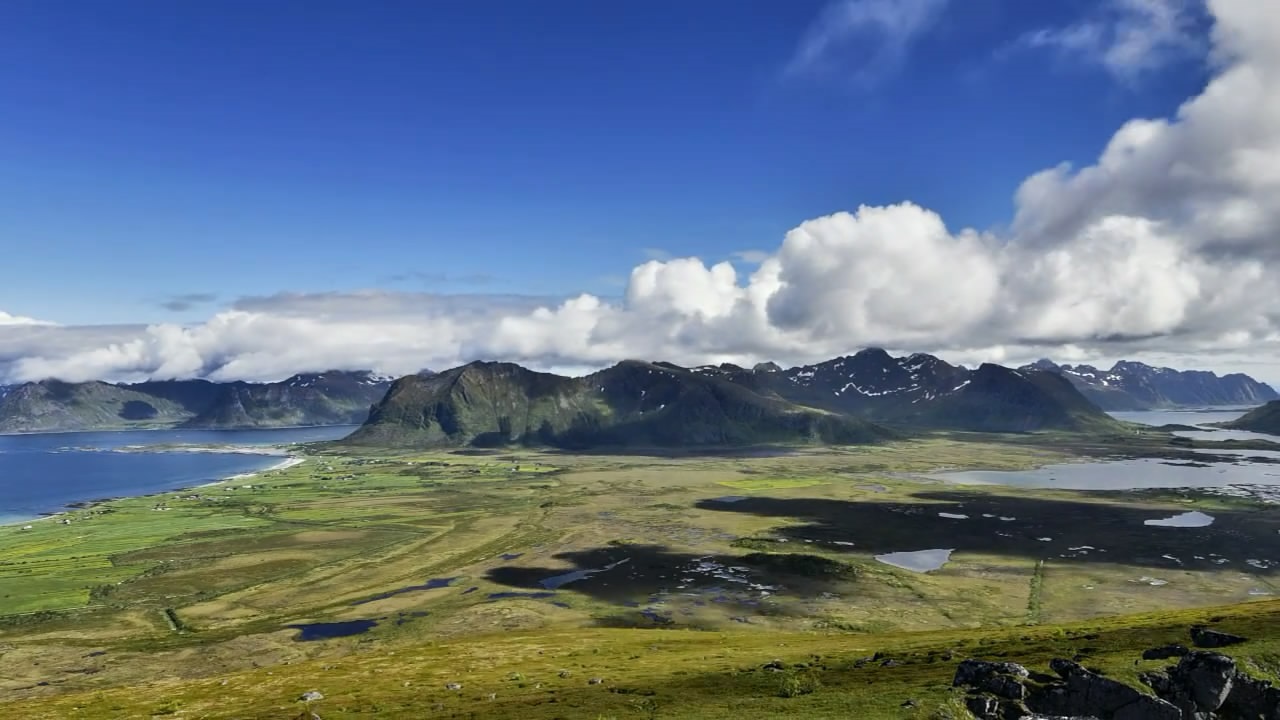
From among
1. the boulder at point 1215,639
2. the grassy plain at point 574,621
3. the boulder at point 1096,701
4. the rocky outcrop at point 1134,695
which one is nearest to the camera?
the boulder at point 1096,701

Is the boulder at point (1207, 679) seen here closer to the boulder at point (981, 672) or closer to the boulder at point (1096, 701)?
the boulder at point (1096, 701)

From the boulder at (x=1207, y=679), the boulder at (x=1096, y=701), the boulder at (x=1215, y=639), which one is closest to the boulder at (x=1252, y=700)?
the boulder at (x=1207, y=679)

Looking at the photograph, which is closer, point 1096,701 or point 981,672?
point 1096,701

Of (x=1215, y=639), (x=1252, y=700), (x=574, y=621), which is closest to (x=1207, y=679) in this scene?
(x=1252, y=700)

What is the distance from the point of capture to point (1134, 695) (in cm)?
4375

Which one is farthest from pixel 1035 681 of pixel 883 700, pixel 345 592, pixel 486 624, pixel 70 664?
pixel 345 592

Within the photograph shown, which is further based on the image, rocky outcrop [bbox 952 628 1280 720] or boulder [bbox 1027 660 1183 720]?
rocky outcrop [bbox 952 628 1280 720]

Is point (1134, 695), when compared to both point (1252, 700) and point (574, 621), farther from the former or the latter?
point (574, 621)

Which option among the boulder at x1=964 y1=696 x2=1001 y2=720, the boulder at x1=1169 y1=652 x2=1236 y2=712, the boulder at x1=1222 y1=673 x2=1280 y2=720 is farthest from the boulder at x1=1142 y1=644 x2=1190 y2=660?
the boulder at x1=964 y1=696 x2=1001 y2=720

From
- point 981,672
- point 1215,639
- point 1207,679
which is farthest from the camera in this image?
point 1215,639

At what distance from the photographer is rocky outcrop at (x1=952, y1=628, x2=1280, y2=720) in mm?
43656

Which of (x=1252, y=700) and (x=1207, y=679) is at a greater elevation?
(x=1207, y=679)

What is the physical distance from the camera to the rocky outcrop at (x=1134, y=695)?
43656 mm

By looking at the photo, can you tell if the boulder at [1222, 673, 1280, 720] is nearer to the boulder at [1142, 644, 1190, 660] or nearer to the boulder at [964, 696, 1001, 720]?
the boulder at [1142, 644, 1190, 660]
